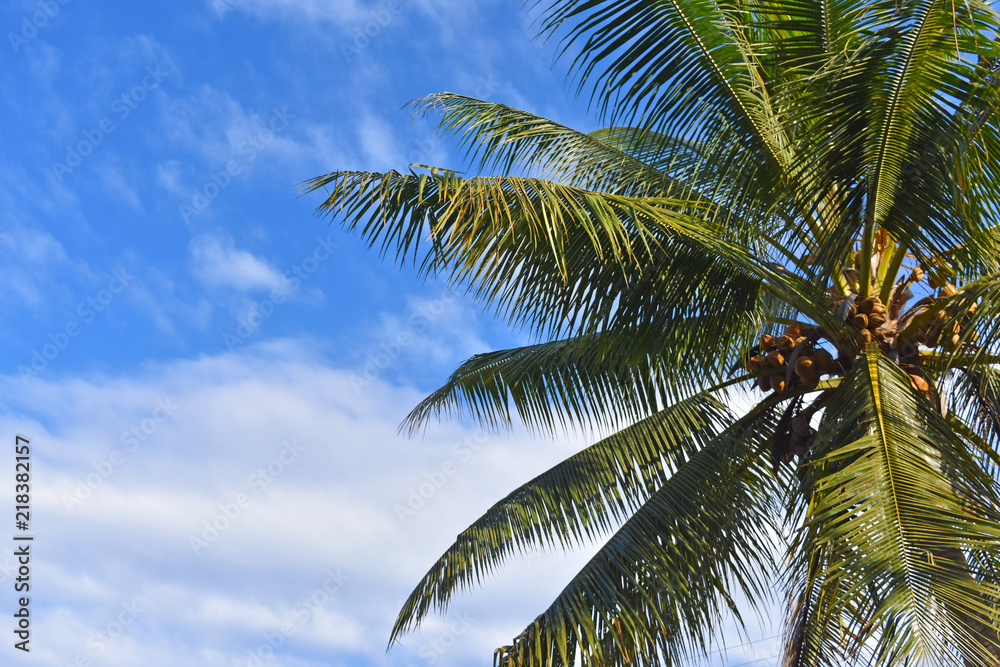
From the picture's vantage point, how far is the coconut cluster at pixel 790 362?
222 inches

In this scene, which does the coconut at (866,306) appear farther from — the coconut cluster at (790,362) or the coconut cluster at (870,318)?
the coconut cluster at (790,362)

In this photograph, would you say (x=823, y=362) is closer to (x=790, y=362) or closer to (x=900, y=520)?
(x=790, y=362)

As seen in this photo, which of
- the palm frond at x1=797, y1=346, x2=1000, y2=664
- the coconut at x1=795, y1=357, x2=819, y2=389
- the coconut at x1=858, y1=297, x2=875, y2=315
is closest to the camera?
the palm frond at x1=797, y1=346, x2=1000, y2=664

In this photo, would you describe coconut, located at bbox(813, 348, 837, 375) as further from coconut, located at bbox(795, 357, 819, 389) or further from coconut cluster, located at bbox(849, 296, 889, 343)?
coconut cluster, located at bbox(849, 296, 889, 343)

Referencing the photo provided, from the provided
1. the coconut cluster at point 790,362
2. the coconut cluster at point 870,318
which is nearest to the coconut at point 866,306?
the coconut cluster at point 870,318

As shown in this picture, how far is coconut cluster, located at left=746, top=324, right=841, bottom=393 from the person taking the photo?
5.65 m

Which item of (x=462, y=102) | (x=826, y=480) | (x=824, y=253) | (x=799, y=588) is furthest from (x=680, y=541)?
(x=462, y=102)

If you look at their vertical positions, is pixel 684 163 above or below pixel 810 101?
above

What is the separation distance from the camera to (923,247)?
5418 mm

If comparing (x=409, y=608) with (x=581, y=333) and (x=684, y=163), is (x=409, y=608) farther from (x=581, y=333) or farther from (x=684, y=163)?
(x=684, y=163)

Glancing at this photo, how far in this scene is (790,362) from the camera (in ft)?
18.7

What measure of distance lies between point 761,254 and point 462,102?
233 cm

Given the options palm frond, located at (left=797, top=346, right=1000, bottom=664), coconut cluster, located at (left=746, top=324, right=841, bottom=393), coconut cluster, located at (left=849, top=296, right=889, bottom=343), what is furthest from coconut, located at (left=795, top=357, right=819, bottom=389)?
palm frond, located at (left=797, top=346, right=1000, bottom=664)

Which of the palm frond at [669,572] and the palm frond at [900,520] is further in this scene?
the palm frond at [669,572]
